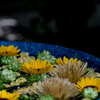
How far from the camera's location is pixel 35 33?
195 cm

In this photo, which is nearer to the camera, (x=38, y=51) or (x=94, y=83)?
(x=94, y=83)

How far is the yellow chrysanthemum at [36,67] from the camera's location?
1047mm

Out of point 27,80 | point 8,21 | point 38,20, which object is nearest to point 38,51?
point 27,80

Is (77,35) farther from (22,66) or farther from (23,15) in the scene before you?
(23,15)

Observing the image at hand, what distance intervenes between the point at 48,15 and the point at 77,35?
1.47 ft

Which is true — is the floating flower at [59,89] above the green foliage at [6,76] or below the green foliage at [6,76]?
below

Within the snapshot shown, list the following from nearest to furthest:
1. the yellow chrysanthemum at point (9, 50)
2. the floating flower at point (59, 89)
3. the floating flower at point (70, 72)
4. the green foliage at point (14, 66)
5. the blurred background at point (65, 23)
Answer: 1. the floating flower at point (59, 89)
2. the floating flower at point (70, 72)
3. the green foliage at point (14, 66)
4. the yellow chrysanthemum at point (9, 50)
5. the blurred background at point (65, 23)

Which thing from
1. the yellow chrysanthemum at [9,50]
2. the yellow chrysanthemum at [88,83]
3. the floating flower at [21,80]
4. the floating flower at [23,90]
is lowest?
the yellow chrysanthemum at [88,83]

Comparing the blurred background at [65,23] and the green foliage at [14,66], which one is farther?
the blurred background at [65,23]

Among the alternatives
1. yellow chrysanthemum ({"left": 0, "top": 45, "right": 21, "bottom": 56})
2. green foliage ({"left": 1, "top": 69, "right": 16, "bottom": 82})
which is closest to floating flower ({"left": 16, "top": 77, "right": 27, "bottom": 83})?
green foliage ({"left": 1, "top": 69, "right": 16, "bottom": 82})

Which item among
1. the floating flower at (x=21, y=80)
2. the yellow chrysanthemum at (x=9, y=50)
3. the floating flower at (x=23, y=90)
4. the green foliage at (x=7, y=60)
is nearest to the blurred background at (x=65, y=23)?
the yellow chrysanthemum at (x=9, y=50)

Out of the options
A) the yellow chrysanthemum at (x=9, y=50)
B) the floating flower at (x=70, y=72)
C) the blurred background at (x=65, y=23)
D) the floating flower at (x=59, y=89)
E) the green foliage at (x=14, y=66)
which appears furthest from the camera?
the blurred background at (x=65, y=23)

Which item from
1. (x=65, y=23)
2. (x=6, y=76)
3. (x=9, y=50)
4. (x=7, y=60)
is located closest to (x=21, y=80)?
(x=6, y=76)

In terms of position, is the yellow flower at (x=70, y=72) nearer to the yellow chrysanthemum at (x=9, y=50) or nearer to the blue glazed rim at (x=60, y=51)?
the blue glazed rim at (x=60, y=51)
